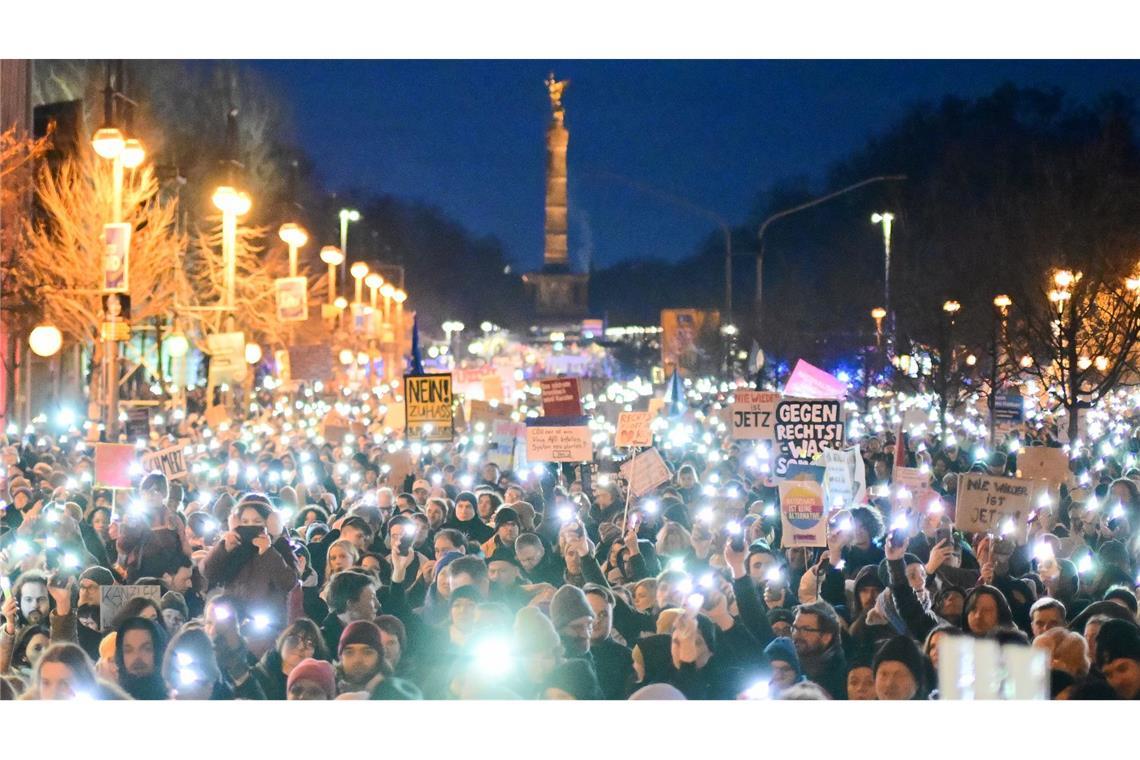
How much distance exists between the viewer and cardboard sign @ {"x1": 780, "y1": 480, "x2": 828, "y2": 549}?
40.4ft

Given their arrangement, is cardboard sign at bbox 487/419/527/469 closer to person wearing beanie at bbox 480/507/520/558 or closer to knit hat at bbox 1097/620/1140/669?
person wearing beanie at bbox 480/507/520/558

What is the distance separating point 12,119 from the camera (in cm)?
3862

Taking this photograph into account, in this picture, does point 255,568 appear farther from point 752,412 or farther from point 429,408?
point 429,408

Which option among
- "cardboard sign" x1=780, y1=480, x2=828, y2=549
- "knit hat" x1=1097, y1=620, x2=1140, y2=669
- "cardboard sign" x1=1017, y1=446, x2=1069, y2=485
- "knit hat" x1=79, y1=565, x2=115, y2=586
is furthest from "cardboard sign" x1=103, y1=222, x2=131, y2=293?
"knit hat" x1=1097, y1=620, x2=1140, y2=669

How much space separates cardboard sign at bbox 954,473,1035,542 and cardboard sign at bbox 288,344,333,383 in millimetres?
32592

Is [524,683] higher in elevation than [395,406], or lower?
lower

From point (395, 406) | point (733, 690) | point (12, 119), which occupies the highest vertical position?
point (12, 119)

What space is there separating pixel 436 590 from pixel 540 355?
136593 millimetres

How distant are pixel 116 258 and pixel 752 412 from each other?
7.50m

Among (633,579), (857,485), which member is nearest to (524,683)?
(633,579)

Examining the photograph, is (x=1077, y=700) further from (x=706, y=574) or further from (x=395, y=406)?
(x=395, y=406)

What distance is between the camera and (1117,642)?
26.5 ft

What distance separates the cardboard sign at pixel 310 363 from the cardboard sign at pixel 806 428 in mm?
29621

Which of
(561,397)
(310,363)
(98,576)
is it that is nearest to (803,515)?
(98,576)
